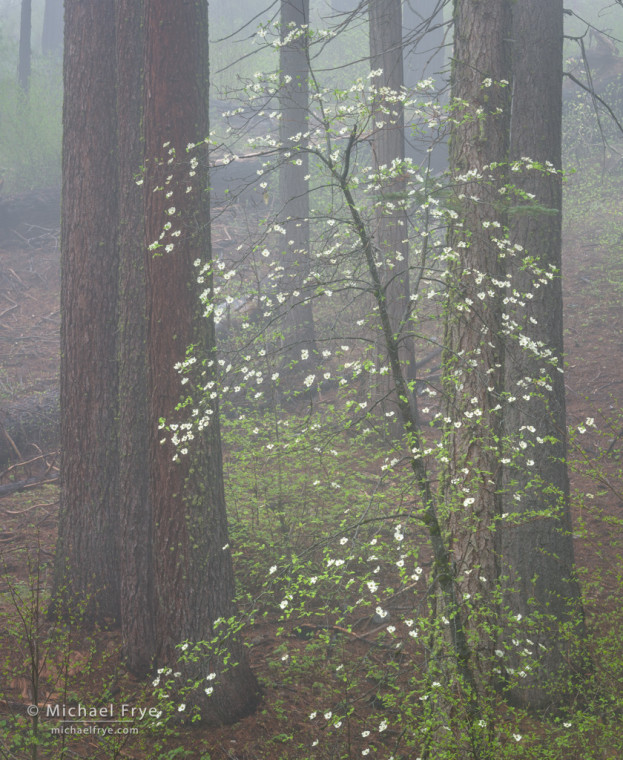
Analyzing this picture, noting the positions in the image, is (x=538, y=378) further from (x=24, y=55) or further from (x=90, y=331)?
(x=24, y=55)

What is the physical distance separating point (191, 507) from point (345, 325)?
8.77m

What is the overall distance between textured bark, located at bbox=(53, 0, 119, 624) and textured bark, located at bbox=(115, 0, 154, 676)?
0.43 metres

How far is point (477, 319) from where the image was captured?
4207 mm

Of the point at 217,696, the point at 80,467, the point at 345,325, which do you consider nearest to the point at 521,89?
the point at 80,467

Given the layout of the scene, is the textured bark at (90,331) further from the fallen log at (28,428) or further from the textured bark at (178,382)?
the fallen log at (28,428)

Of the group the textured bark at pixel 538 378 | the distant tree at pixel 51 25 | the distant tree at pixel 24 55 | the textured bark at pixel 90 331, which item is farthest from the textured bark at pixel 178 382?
the distant tree at pixel 51 25

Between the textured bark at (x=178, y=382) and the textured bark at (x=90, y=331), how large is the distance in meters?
1.10

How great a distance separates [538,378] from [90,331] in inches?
151

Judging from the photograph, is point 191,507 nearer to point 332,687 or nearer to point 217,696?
point 217,696

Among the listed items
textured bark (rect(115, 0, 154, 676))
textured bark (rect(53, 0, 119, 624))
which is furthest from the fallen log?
textured bark (rect(115, 0, 154, 676))

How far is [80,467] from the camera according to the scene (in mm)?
5590

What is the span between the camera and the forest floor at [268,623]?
4484 millimetres

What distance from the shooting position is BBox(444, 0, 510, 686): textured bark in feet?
13.1

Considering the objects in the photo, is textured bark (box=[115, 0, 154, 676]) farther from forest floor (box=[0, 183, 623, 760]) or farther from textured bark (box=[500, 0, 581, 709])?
textured bark (box=[500, 0, 581, 709])
